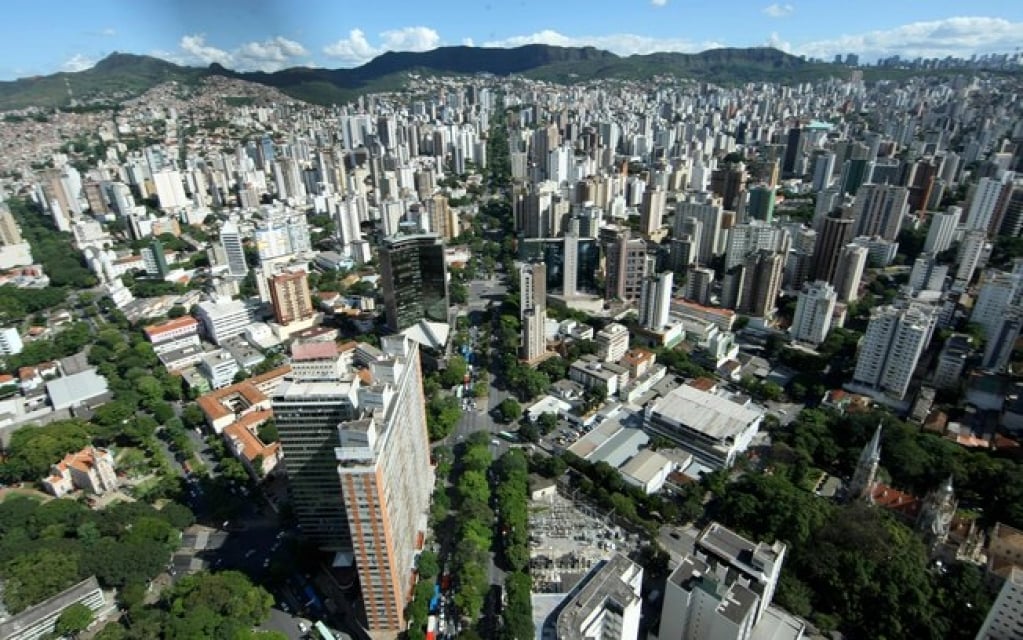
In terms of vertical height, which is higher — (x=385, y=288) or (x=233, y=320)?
(x=385, y=288)

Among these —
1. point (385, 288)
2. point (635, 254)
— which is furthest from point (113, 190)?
point (635, 254)

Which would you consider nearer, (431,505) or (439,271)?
(431,505)

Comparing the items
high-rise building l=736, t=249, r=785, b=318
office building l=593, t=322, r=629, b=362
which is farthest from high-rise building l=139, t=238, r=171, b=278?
high-rise building l=736, t=249, r=785, b=318

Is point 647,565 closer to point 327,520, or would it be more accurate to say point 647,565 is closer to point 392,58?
point 327,520

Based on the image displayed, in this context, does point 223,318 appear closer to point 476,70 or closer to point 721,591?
point 721,591

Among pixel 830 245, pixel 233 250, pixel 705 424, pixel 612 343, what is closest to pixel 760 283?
pixel 830 245

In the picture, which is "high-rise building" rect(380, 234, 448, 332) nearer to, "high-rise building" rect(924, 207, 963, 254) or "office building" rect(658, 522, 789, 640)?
"office building" rect(658, 522, 789, 640)

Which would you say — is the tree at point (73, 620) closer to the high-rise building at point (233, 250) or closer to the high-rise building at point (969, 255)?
the high-rise building at point (233, 250)
